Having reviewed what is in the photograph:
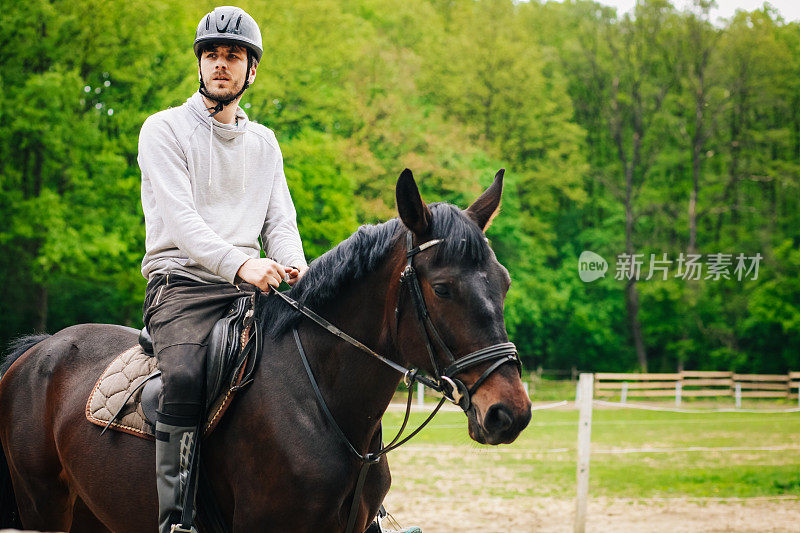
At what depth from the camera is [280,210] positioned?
3.68m

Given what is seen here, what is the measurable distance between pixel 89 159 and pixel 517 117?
23.7 m

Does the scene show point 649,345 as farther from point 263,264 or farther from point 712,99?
point 263,264

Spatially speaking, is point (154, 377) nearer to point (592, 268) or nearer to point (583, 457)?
point (583, 457)

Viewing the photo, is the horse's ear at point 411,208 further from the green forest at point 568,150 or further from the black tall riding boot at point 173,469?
the green forest at point 568,150

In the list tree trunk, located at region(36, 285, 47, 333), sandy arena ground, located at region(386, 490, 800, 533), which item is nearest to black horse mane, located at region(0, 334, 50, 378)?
sandy arena ground, located at region(386, 490, 800, 533)

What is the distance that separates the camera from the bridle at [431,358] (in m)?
2.61

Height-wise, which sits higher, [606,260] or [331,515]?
[606,260]

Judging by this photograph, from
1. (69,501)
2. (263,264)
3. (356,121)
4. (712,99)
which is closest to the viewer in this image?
(263,264)

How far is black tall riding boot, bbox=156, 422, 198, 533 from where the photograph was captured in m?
2.94

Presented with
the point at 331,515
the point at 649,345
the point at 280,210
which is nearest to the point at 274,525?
the point at 331,515

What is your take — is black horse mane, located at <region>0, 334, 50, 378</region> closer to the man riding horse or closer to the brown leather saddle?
the brown leather saddle

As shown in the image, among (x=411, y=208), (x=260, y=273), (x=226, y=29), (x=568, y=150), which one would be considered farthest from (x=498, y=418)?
(x=568, y=150)

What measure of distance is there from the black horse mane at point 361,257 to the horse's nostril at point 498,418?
53 centimetres

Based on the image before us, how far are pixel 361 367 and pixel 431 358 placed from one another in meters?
0.38
